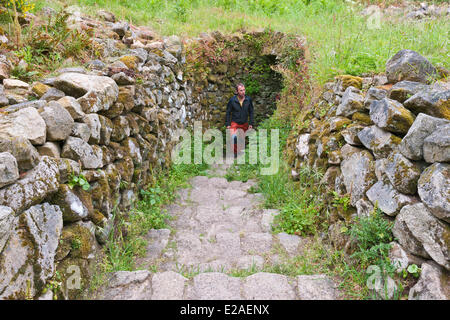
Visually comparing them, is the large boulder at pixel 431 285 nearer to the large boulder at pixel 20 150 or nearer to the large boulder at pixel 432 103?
the large boulder at pixel 432 103

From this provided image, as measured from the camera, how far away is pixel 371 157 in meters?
3.12

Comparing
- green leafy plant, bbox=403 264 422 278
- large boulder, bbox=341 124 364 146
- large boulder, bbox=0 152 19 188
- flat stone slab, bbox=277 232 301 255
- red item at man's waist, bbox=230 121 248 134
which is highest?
large boulder, bbox=0 152 19 188

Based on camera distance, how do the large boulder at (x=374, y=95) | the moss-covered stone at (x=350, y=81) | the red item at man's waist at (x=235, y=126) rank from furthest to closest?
the red item at man's waist at (x=235, y=126) < the moss-covered stone at (x=350, y=81) < the large boulder at (x=374, y=95)

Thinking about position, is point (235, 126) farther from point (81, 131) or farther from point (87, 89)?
point (81, 131)

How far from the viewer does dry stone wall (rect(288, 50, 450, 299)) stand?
7.30 feet

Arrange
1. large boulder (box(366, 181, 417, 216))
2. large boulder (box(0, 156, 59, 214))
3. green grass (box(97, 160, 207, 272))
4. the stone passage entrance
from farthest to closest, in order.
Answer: the stone passage entrance → green grass (box(97, 160, 207, 272)) → large boulder (box(366, 181, 417, 216)) → large boulder (box(0, 156, 59, 214))

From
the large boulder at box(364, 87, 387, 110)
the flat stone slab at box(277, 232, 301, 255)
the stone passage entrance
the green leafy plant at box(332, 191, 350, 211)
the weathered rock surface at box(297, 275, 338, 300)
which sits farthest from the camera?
the stone passage entrance

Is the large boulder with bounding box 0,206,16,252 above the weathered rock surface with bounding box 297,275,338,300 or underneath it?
above

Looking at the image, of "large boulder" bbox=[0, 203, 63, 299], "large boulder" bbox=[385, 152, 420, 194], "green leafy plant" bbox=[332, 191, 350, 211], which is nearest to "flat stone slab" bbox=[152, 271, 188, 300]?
"large boulder" bbox=[0, 203, 63, 299]

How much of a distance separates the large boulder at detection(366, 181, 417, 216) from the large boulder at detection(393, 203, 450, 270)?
0.33 feet

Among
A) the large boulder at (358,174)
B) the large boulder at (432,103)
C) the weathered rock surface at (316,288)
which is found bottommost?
the weathered rock surface at (316,288)

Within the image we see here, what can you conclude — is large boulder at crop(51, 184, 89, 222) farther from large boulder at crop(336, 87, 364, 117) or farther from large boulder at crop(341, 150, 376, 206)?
large boulder at crop(336, 87, 364, 117)

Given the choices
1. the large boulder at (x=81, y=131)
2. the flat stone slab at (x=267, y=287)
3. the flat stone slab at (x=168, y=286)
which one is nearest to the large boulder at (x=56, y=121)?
the large boulder at (x=81, y=131)

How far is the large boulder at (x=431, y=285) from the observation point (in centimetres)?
211
